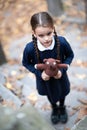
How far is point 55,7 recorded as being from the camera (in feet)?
28.3

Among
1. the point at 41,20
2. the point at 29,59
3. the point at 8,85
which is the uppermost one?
the point at 41,20

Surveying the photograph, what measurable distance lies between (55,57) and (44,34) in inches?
18.3

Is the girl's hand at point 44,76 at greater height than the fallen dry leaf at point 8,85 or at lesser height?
greater

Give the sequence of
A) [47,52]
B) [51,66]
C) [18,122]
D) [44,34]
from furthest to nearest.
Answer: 1. [47,52]
2. [51,66]
3. [44,34]
4. [18,122]

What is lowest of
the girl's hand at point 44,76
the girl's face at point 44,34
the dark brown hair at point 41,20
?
the girl's hand at point 44,76

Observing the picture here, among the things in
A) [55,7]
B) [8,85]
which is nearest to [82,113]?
[8,85]

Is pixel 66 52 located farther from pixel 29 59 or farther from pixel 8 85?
pixel 8 85

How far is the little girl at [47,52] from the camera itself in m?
3.85

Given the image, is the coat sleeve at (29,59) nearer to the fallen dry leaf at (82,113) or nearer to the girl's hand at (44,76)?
the girl's hand at (44,76)

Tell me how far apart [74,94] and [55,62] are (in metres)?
1.86

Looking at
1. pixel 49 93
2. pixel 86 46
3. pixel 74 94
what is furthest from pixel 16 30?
pixel 49 93

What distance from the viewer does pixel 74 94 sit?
573cm

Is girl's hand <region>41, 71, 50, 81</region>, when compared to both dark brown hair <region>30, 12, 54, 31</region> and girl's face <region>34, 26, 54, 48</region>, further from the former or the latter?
dark brown hair <region>30, 12, 54, 31</region>

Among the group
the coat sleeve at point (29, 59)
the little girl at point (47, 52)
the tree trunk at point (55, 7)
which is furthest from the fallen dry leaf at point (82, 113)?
the tree trunk at point (55, 7)
